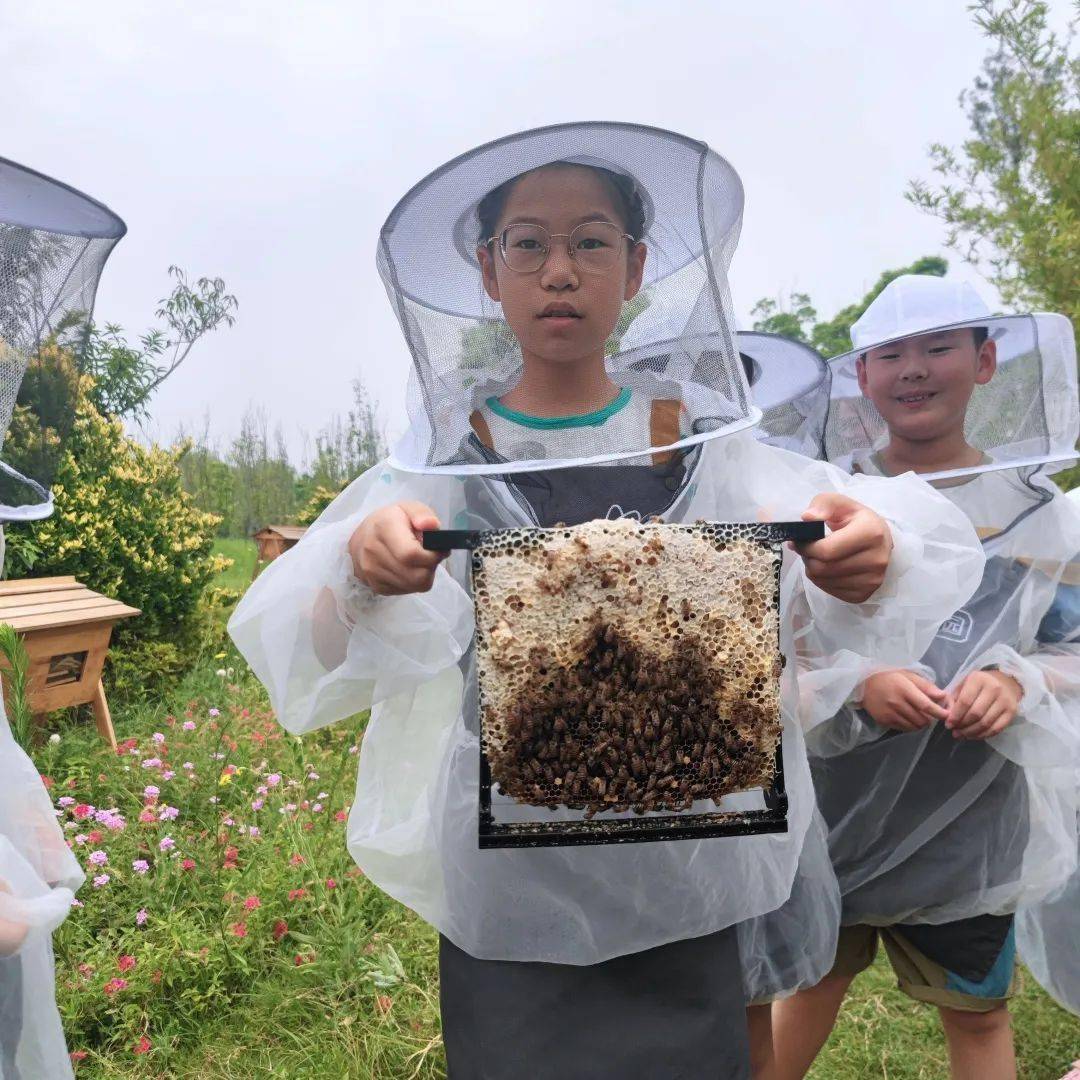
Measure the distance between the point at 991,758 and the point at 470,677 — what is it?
124 cm

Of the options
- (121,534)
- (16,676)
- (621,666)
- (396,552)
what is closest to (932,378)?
(621,666)

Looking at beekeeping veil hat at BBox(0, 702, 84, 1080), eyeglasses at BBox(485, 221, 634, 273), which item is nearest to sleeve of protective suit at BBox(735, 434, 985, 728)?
eyeglasses at BBox(485, 221, 634, 273)

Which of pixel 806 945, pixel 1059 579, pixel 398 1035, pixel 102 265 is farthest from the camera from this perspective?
pixel 398 1035

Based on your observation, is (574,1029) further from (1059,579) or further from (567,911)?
(1059,579)

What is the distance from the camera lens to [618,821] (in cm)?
134

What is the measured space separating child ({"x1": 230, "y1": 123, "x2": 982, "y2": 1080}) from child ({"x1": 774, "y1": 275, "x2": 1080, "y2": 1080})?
51 centimetres

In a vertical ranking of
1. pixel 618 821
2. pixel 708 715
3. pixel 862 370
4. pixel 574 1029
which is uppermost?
pixel 862 370

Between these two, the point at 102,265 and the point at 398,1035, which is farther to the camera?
the point at 398,1035

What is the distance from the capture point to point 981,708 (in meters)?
1.91

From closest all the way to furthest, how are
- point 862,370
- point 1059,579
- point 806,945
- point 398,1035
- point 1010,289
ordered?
point 806,945 < point 1059,579 < point 862,370 < point 398,1035 < point 1010,289

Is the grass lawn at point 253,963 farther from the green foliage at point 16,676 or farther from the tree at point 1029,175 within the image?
the tree at point 1029,175

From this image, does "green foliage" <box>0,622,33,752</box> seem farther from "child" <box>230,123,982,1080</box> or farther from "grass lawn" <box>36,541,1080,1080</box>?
"child" <box>230,123,982,1080</box>

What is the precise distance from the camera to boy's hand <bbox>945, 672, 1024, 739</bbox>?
1912mm

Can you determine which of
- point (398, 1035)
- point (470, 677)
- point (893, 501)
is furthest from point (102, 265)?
point (398, 1035)
